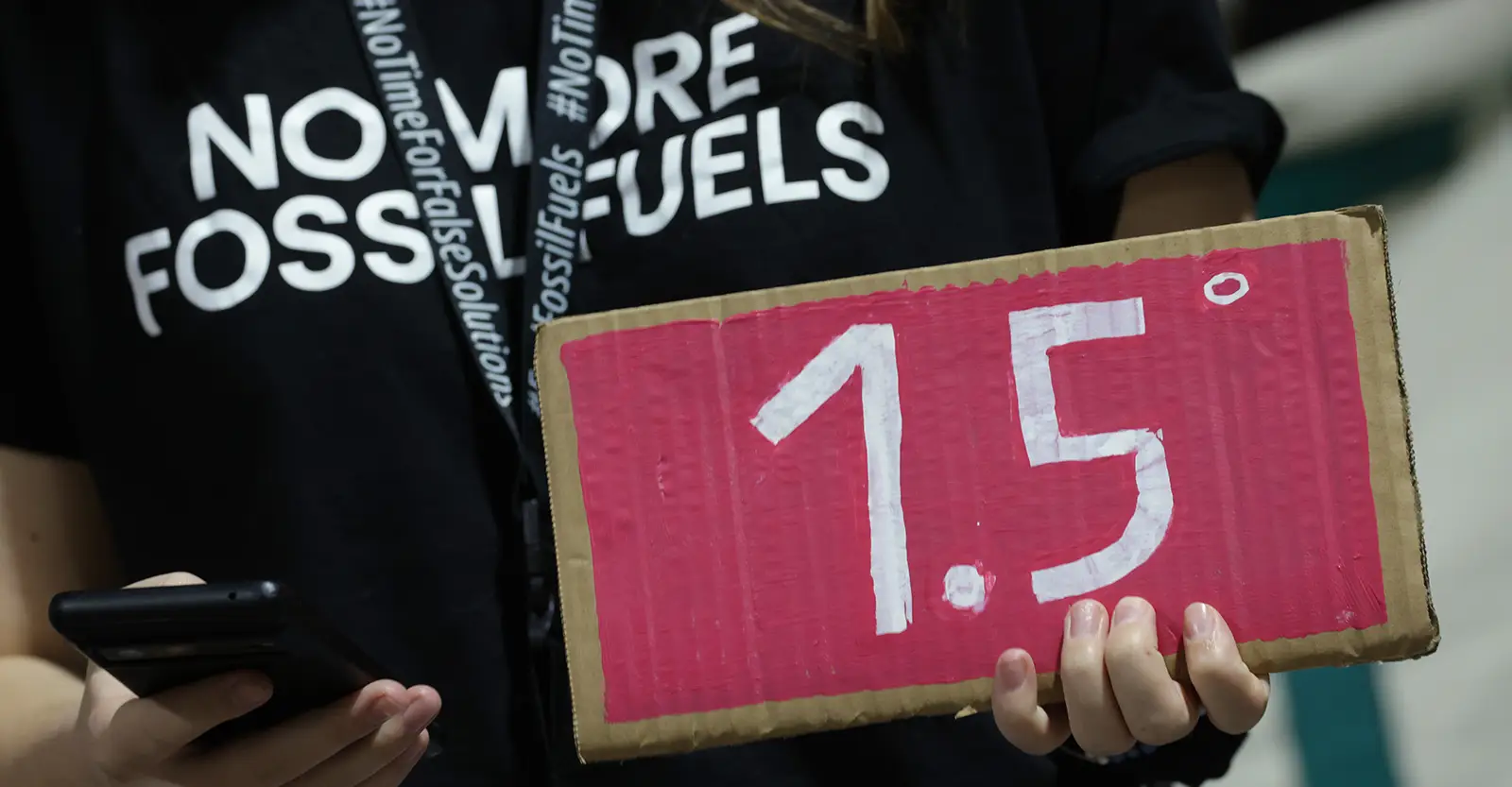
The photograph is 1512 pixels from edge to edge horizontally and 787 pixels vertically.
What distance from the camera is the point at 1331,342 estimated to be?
45 cm

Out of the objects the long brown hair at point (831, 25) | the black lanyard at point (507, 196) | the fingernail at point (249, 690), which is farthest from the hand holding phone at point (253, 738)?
the long brown hair at point (831, 25)

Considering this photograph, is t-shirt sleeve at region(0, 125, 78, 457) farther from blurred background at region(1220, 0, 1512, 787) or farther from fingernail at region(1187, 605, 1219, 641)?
blurred background at region(1220, 0, 1512, 787)

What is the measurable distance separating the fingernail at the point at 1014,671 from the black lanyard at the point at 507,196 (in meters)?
0.23

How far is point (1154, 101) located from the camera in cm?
59

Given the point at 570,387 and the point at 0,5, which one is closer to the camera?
the point at 570,387

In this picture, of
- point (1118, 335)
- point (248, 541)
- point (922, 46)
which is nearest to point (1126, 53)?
point (922, 46)

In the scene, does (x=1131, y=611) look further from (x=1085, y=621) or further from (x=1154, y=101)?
(x=1154, y=101)

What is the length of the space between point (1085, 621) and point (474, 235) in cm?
35

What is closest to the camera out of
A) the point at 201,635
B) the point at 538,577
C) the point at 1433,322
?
the point at 201,635

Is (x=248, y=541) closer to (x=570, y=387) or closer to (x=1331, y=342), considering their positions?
(x=570, y=387)

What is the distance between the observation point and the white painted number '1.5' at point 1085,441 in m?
0.45

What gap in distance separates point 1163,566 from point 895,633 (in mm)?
106

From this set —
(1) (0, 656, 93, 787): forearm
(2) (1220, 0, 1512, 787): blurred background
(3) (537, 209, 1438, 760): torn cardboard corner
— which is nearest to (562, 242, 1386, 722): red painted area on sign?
(3) (537, 209, 1438, 760): torn cardboard corner

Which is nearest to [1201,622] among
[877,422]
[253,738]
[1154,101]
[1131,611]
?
[1131,611]
